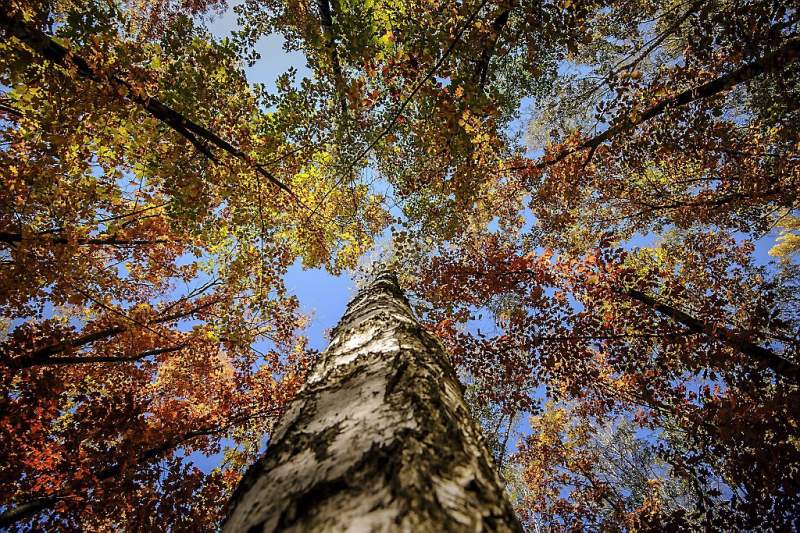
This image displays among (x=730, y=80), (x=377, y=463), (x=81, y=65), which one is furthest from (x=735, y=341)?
(x=81, y=65)

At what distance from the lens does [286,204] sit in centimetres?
847

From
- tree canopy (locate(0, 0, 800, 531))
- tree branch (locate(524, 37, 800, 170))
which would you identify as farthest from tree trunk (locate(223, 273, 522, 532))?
tree branch (locate(524, 37, 800, 170))

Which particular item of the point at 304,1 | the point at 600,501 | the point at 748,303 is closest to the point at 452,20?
the point at 304,1

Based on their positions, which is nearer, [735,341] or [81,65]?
[81,65]

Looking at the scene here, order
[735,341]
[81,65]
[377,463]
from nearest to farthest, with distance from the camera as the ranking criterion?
1. [377,463]
2. [81,65]
3. [735,341]

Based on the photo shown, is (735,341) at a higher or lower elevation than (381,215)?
lower

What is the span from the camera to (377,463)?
106 centimetres

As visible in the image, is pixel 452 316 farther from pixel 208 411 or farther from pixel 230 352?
pixel 208 411

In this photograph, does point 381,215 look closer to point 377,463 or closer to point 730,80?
point 730,80

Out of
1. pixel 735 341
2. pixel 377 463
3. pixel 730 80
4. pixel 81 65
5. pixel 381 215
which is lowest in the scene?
pixel 377 463

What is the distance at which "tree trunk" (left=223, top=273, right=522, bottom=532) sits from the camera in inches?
35.3

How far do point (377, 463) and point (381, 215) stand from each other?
1014 centimetres

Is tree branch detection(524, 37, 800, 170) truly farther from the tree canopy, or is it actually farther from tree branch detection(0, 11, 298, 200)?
tree branch detection(0, 11, 298, 200)

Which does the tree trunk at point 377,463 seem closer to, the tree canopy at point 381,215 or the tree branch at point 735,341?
the tree canopy at point 381,215
